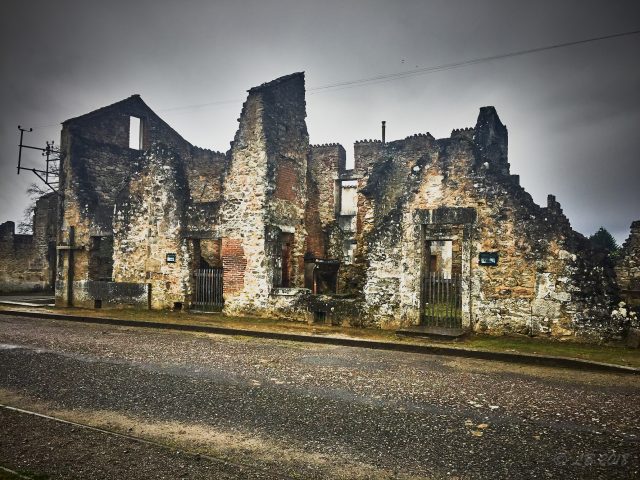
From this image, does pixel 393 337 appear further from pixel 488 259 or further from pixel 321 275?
pixel 321 275

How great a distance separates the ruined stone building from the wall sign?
0.05 m

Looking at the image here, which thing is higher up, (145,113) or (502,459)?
(145,113)

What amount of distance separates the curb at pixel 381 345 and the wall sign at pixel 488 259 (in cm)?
276

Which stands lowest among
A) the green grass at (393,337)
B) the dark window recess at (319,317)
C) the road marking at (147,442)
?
the road marking at (147,442)

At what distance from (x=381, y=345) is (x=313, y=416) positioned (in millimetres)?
5090

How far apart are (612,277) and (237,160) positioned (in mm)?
11267

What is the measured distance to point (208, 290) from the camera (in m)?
15.5

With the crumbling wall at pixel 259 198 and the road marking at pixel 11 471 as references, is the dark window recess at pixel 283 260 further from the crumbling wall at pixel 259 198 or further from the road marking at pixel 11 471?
the road marking at pixel 11 471

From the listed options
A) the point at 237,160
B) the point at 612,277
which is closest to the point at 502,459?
the point at 612,277

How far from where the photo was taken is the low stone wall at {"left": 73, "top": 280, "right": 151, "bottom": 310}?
52.8 feet

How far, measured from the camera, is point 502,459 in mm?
4117

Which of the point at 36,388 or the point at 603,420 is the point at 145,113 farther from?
the point at 603,420

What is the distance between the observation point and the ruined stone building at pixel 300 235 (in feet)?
34.7

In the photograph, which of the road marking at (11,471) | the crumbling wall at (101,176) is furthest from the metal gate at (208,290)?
the road marking at (11,471)
